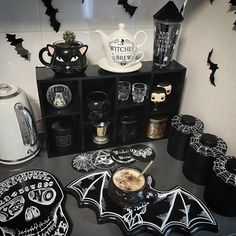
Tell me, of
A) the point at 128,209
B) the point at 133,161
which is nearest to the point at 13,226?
the point at 128,209

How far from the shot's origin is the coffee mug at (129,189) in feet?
2.30

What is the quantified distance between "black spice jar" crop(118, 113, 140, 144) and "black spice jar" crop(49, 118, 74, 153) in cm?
20

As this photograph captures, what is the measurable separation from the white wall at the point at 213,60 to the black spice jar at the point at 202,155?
96mm

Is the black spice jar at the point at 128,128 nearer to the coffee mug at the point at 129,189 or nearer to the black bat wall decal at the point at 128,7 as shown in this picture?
the coffee mug at the point at 129,189

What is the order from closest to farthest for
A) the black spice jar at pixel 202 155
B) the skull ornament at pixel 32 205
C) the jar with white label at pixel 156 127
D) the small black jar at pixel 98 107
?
1. the skull ornament at pixel 32 205
2. the black spice jar at pixel 202 155
3. the small black jar at pixel 98 107
4. the jar with white label at pixel 156 127

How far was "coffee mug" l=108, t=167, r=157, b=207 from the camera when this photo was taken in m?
0.70

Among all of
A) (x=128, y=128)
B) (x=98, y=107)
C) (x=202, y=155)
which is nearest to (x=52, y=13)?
(x=98, y=107)

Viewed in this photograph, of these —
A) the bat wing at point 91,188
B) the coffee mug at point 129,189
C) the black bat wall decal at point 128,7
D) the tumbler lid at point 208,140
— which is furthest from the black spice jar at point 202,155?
the black bat wall decal at point 128,7

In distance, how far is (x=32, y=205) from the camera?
2.41 ft

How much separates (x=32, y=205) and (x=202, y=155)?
570mm

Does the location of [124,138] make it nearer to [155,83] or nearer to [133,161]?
[133,161]

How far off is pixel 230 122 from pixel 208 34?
35 cm

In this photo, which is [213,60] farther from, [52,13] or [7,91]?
[7,91]

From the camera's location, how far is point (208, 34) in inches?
35.9
